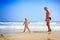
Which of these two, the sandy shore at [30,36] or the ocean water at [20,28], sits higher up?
the ocean water at [20,28]

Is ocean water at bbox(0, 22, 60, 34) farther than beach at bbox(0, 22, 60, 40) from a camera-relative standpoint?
Yes

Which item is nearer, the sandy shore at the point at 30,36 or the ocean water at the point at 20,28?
the sandy shore at the point at 30,36

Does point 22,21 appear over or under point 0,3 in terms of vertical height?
under

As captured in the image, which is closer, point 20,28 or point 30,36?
point 30,36

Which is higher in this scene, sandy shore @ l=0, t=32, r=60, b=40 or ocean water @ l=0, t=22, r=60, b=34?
ocean water @ l=0, t=22, r=60, b=34

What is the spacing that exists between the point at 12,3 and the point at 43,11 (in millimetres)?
442

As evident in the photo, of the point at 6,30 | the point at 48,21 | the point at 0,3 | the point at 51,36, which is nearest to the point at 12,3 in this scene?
the point at 0,3

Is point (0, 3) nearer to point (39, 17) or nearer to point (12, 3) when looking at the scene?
point (12, 3)

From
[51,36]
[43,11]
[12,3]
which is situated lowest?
[51,36]

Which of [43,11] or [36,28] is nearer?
[43,11]

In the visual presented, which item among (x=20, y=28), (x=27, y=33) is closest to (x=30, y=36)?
(x=27, y=33)

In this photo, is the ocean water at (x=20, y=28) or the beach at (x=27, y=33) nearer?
the beach at (x=27, y=33)

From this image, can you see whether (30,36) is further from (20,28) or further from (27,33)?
(20,28)

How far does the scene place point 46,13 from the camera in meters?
2.30
